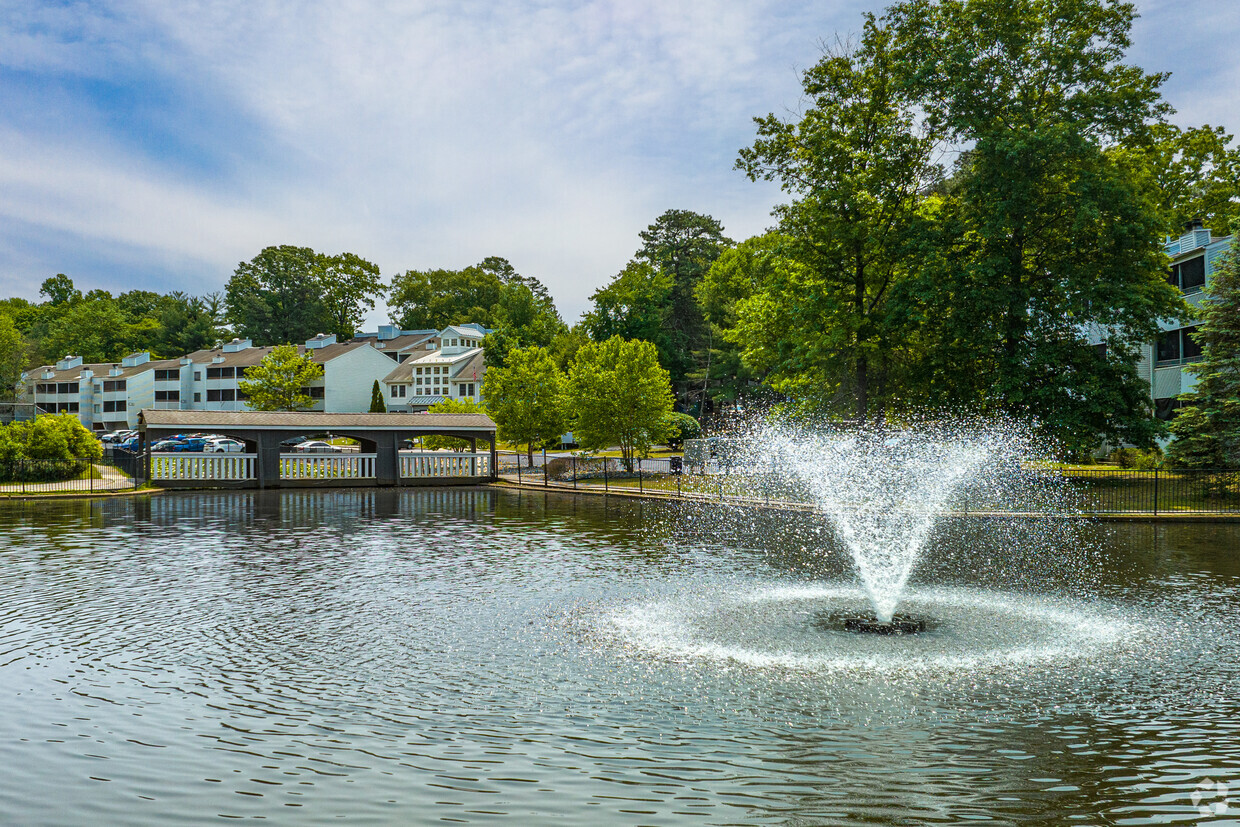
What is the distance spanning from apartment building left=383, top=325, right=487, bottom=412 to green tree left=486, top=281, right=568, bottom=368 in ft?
16.6

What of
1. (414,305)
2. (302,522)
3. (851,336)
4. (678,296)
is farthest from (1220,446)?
(414,305)

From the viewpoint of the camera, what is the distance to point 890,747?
8.47m

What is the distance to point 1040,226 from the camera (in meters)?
35.3

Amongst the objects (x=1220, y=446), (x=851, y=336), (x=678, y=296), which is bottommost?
(x=1220, y=446)

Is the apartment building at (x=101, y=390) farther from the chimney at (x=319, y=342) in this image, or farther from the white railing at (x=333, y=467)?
the white railing at (x=333, y=467)

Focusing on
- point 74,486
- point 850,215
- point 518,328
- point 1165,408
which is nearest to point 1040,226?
point 850,215

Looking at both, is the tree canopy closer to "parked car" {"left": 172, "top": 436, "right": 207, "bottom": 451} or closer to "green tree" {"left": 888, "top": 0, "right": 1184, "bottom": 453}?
"parked car" {"left": 172, "top": 436, "right": 207, "bottom": 451}

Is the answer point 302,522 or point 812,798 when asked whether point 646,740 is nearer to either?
point 812,798

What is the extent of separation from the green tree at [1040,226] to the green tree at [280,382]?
71.4 metres

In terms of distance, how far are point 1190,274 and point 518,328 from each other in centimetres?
6811

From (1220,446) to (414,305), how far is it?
126 metres

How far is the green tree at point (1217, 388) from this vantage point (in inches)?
1320

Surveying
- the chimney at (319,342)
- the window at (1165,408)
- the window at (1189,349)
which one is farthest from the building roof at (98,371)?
the window at (1189,349)

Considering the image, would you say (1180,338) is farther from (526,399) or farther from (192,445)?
(192,445)
